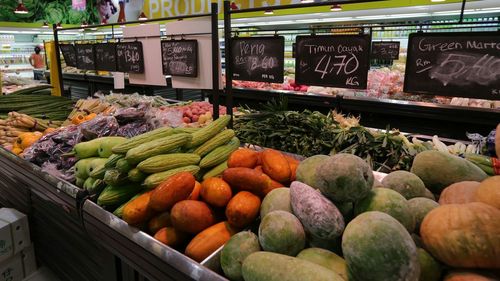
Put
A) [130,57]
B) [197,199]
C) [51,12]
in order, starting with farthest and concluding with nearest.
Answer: [51,12], [130,57], [197,199]

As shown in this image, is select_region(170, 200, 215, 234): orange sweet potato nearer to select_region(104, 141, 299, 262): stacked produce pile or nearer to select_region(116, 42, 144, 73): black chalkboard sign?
select_region(104, 141, 299, 262): stacked produce pile

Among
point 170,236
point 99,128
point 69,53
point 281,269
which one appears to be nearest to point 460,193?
point 281,269

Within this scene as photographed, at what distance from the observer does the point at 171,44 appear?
102 inches

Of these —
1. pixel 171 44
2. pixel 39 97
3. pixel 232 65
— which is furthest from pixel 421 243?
pixel 39 97

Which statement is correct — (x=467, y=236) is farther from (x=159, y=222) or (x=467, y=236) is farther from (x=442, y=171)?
(x=159, y=222)

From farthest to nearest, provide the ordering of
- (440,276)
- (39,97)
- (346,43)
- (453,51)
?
(39,97)
(346,43)
(453,51)
(440,276)

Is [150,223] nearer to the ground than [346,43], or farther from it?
nearer to the ground

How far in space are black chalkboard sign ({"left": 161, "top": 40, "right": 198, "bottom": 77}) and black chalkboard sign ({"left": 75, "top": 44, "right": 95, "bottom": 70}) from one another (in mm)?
1224

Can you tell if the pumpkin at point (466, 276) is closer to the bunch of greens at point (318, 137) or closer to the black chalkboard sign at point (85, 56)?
the bunch of greens at point (318, 137)

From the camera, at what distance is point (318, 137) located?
2377mm

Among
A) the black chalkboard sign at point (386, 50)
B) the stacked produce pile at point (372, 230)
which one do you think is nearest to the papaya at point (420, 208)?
the stacked produce pile at point (372, 230)

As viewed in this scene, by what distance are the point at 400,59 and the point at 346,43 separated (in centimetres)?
604

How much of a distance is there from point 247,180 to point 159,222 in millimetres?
380

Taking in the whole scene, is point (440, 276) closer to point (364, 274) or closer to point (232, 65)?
point (364, 274)
